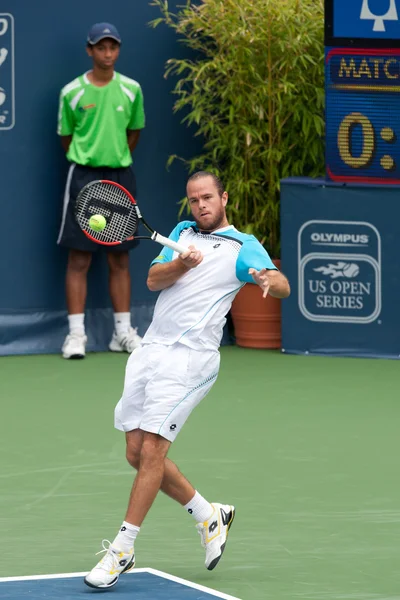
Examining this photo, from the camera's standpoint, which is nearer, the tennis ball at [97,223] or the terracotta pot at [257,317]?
the tennis ball at [97,223]

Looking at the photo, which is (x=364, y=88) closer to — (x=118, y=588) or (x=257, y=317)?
(x=257, y=317)

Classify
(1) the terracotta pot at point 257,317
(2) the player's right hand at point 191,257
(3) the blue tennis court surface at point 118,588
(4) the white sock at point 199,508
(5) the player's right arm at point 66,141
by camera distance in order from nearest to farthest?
(3) the blue tennis court surface at point 118,588, (2) the player's right hand at point 191,257, (4) the white sock at point 199,508, (5) the player's right arm at point 66,141, (1) the terracotta pot at point 257,317

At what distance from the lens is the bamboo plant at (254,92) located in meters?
11.7

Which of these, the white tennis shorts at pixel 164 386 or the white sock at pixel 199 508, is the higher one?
the white tennis shorts at pixel 164 386

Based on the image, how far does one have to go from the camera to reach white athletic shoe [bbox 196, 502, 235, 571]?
668 cm

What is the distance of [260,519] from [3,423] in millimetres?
2546

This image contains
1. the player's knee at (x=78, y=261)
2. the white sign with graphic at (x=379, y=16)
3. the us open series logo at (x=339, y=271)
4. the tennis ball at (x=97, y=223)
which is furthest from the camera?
the player's knee at (x=78, y=261)

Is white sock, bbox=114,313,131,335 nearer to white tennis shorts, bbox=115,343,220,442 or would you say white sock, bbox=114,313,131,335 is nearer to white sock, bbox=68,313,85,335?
white sock, bbox=68,313,85,335

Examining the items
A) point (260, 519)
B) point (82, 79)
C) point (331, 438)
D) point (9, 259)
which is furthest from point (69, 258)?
point (260, 519)

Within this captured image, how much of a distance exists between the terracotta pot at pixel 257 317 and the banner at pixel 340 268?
0.22 meters

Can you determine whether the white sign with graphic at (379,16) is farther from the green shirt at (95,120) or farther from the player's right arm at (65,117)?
the player's right arm at (65,117)

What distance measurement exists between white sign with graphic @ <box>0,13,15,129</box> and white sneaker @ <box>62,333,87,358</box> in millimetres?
1666

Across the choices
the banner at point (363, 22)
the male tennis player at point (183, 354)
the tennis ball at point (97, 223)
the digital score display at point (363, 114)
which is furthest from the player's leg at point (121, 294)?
the male tennis player at point (183, 354)

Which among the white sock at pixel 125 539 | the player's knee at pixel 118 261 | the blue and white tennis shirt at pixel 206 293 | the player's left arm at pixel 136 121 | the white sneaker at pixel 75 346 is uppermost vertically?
the player's left arm at pixel 136 121
